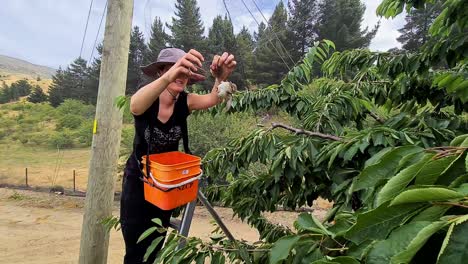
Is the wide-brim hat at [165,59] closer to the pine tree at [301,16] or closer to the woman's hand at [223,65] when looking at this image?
the woman's hand at [223,65]

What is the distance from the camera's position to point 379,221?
0.45 metres

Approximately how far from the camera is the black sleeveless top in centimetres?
178

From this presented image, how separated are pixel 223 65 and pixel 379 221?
4.35 ft

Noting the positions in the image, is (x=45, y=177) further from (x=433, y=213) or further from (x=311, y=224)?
(x=433, y=213)

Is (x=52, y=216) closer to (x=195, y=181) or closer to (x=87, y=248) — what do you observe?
(x=87, y=248)

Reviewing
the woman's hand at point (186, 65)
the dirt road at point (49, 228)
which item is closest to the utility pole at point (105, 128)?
the woman's hand at point (186, 65)

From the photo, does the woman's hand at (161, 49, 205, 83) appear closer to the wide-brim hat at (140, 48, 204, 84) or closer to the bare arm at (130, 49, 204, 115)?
the bare arm at (130, 49, 204, 115)

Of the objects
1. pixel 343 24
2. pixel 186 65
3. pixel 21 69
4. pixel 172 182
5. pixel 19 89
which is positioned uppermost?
pixel 343 24

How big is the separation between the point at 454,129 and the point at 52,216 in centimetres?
728

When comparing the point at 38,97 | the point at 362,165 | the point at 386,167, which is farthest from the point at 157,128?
the point at 38,97

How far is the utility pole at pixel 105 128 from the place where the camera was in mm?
2333

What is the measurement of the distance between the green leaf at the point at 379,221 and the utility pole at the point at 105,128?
211 centimetres

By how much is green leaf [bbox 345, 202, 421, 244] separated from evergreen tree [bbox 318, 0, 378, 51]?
382 inches

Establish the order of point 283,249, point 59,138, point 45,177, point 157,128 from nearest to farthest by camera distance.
A: 1. point 283,249
2. point 157,128
3. point 45,177
4. point 59,138
